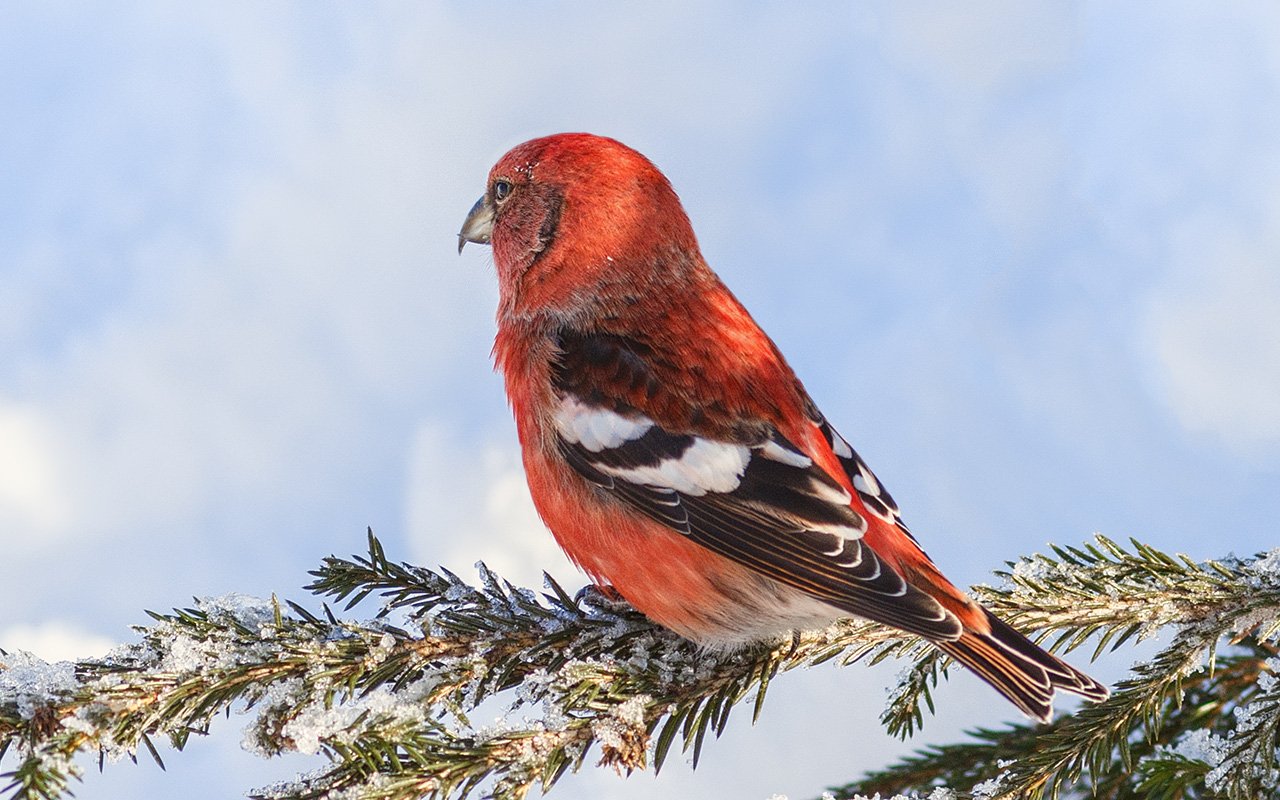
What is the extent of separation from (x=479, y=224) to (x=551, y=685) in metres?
2.52

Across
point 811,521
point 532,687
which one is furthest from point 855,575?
point 532,687

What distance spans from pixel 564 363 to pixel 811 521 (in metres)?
1.04

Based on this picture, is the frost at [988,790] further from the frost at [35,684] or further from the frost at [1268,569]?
the frost at [35,684]

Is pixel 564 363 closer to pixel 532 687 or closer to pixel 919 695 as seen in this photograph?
pixel 532 687

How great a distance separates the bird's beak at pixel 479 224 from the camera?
16.2 ft

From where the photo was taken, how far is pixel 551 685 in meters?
2.95

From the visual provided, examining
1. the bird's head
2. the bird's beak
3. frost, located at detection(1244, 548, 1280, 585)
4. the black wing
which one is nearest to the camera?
the black wing

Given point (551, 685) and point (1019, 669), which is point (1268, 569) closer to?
point (1019, 669)

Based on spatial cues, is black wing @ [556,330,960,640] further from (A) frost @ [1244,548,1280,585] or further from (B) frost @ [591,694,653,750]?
(A) frost @ [1244,548,1280,585]

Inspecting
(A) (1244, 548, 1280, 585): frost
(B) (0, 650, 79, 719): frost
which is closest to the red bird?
(A) (1244, 548, 1280, 585): frost

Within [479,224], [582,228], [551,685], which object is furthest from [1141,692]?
[479,224]

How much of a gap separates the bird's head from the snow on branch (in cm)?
120

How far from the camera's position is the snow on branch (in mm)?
2654

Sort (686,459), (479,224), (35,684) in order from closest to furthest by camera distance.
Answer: (35,684) → (686,459) → (479,224)
